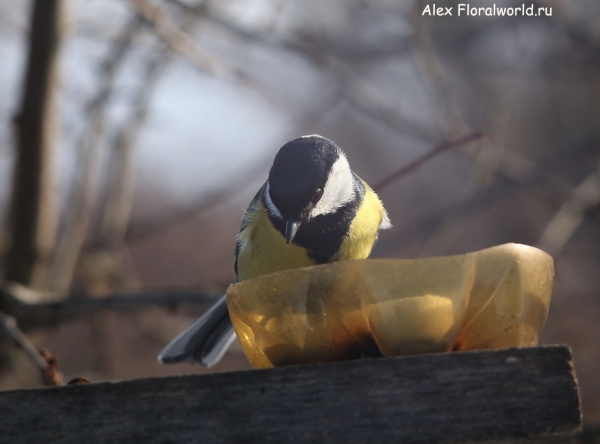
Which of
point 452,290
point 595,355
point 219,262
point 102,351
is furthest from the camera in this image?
point 219,262

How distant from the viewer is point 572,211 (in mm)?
3344

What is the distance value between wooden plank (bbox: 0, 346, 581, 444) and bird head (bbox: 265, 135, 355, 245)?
2.66ft

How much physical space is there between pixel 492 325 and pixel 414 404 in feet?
0.87

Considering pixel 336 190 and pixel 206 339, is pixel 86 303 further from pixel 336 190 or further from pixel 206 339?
pixel 336 190

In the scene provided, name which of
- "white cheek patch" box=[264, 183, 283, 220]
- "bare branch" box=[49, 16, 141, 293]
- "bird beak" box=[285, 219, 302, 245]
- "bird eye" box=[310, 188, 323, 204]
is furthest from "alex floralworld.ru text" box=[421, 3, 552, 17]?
"bird beak" box=[285, 219, 302, 245]

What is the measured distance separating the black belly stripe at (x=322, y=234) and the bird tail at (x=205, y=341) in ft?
1.40

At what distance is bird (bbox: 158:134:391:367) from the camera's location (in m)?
1.99

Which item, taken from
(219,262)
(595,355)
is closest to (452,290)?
(595,355)

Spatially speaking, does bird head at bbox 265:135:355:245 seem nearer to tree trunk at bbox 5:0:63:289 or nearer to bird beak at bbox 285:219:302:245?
bird beak at bbox 285:219:302:245

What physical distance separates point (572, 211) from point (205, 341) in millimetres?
2021

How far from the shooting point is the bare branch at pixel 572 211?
333 centimetres

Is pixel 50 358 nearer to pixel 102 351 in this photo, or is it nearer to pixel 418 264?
pixel 418 264

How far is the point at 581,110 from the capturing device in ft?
21.8

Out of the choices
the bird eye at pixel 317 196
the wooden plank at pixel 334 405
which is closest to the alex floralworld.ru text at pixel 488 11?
the bird eye at pixel 317 196
